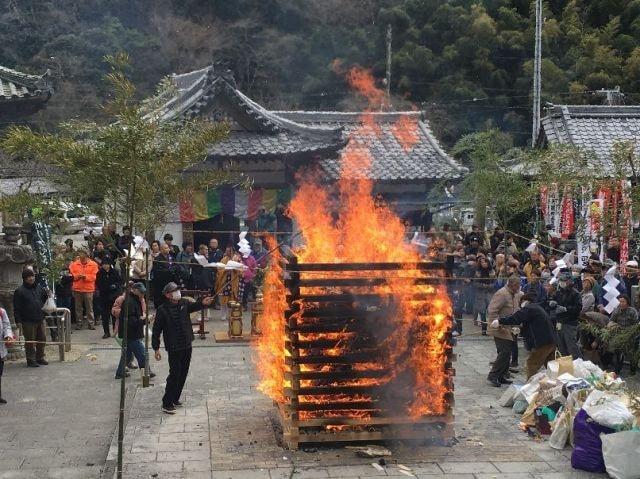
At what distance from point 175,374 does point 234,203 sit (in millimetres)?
11045

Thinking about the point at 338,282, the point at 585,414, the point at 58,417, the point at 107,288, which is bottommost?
the point at 58,417

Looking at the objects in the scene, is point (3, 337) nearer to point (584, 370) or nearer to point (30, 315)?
point (30, 315)

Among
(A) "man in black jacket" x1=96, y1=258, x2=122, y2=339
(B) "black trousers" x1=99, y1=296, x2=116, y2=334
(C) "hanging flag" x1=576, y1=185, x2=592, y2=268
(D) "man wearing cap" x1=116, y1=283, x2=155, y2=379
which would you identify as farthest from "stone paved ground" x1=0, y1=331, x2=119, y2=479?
(C) "hanging flag" x1=576, y1=185, x2=592, y2=268

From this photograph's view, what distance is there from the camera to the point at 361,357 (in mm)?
8453

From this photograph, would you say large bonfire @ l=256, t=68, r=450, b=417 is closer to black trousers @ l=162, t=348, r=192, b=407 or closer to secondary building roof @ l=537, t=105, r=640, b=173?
black trousers @ l=162, t=348, r=192, b=407

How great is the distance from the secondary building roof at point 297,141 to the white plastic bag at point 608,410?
11.3 metres

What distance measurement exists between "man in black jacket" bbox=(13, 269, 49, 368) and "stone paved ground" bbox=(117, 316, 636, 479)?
3.07 meters

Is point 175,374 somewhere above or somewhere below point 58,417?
above

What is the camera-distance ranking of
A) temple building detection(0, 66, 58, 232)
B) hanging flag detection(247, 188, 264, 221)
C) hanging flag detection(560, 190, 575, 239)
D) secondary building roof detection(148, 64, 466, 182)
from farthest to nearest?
hanging flag detection(247, 188, 264, 221), secondary building roof detection(148, 64, 466, 182), hanging flag detection(560, 190, 575, 239), temple building detection(0, 66, 58, 232)

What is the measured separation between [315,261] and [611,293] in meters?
6.29

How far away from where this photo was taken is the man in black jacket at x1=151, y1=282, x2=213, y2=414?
32.4 feet

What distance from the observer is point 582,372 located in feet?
31.4

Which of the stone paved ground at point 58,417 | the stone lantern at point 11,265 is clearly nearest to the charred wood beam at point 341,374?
the stone paved ground at point 58,417

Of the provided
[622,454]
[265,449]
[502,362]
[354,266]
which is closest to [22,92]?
[354,266]
